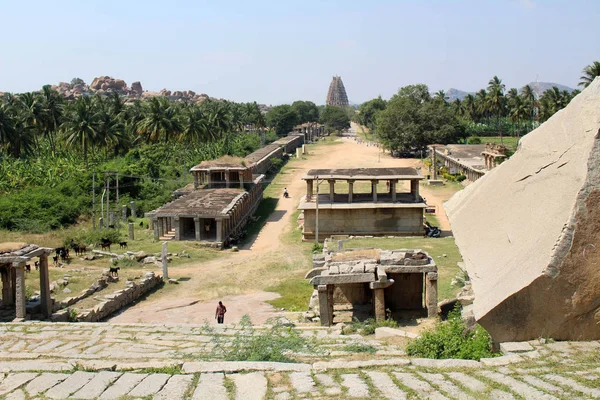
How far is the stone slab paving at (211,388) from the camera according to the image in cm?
703

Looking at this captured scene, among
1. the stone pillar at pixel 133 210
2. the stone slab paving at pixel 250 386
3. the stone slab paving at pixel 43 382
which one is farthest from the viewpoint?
the stone pillar at pixel 133 210

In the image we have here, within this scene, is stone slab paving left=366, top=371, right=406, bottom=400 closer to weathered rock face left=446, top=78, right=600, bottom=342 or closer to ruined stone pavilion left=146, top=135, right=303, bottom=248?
weathered rock face left=446, top=78, right=600, bottom=342

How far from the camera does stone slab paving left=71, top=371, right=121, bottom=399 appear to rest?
7.50 meters

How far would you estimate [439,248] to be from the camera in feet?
80.8

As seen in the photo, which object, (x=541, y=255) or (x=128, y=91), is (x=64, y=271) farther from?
(x=128, y=91)

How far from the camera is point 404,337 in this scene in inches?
455

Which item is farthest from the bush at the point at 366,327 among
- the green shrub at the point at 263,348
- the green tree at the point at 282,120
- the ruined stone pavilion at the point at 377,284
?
the green tree at the point at 282,120

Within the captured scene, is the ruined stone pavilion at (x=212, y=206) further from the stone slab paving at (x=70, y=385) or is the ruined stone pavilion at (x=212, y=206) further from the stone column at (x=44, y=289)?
the stone slab paving at (x=70, y=385)

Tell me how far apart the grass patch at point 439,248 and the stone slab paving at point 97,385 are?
34.0 feet

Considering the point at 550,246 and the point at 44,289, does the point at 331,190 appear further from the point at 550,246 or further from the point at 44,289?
the point at 550,246

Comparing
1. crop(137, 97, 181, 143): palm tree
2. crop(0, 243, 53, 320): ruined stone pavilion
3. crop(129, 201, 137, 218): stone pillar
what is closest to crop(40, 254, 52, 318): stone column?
crop(0, 243, 53, 320): ruined stone pavilion

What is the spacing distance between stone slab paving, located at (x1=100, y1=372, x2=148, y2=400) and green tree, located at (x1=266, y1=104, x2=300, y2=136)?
10298cm

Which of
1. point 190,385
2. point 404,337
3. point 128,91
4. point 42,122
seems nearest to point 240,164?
point 42,122

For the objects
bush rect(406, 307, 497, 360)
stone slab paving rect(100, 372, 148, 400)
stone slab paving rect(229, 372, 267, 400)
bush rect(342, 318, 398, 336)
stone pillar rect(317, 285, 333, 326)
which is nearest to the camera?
stone slab paving rect(229, 372, 267, 400)
